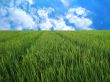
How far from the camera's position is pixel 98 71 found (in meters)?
2.16

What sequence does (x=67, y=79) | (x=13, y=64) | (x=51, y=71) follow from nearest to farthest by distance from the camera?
(x=67, y=79)
(x=51, y=71)
(x=13, y=64)

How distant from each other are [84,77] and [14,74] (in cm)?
68

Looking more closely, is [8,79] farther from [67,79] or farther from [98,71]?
[98,71]

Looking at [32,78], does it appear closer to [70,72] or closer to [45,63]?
[70,72]

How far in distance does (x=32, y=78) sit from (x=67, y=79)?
28cm

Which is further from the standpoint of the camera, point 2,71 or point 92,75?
point 2,71

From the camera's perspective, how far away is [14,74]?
2301 millimetres

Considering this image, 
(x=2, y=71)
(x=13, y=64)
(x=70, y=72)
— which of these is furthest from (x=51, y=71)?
(x=13, y=64)

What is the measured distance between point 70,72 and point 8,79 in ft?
1.81

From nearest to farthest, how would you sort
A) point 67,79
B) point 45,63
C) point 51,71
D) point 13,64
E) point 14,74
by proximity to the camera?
point 67,79 → point 51,71 → point 14,74 → point 45,63 → point 13,64

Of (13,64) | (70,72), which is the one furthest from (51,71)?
(13,64)

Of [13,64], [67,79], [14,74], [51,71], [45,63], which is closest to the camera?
[67,79]

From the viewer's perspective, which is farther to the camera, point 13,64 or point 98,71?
point 13,64

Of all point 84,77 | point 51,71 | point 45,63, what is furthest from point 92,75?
point 45,63
